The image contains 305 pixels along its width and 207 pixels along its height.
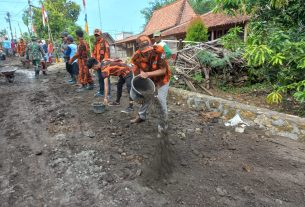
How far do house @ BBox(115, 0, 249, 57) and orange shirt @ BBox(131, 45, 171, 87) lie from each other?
10025 mm

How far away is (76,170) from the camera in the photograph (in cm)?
316

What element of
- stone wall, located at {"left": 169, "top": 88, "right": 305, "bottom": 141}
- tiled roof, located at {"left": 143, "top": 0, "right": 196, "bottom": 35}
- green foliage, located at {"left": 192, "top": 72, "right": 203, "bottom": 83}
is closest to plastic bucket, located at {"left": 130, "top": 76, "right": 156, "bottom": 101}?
stone wall, located at {"left": 169, "top": 88, "right": 305, "bottom": 141}

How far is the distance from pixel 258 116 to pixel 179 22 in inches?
695

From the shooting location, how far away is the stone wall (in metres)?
4.07

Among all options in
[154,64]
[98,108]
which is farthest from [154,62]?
[98,108]

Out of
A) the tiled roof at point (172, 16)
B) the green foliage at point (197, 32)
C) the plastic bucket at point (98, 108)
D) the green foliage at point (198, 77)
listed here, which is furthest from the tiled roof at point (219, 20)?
the plastic bucket at point (98, 108)

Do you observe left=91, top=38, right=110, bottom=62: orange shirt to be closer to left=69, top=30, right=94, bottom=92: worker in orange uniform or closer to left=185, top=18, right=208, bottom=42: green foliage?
left=69, top=30, right=94, bottom=92: worker in orange uniform

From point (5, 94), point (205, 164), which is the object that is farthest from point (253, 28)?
point (5, 94)

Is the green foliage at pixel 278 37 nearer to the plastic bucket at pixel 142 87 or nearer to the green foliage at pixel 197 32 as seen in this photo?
the plastic bucket at pixel 142 87

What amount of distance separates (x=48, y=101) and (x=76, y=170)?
377 cm

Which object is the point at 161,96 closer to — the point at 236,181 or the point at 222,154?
the point at 222,154

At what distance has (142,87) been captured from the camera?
3.81 meters

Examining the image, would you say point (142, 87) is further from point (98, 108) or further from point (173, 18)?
point (173, 18)

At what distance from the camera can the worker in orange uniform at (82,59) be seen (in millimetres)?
6703
